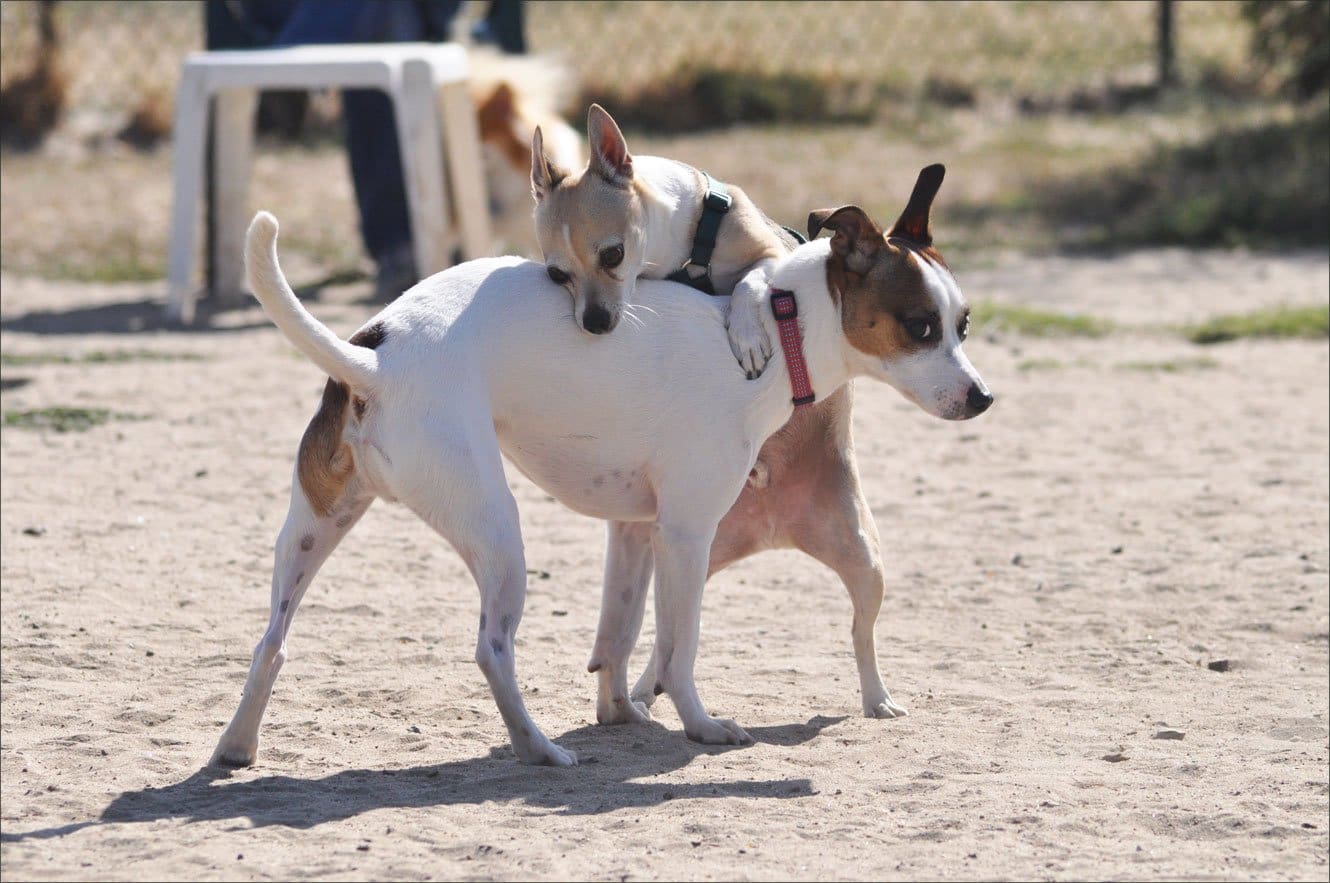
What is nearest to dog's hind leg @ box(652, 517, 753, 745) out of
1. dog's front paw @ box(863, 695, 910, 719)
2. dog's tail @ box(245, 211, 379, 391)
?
dog's front paw @ box(863, 695, 910, 719)

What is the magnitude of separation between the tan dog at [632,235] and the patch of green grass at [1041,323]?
207 inches

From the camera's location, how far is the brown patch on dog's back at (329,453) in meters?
4.27

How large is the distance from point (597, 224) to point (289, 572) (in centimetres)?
113

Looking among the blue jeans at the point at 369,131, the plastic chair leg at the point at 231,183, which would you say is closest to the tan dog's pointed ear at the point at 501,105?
the blue jeans at the point at 369,131

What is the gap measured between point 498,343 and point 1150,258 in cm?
861

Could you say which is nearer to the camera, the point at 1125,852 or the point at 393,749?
the point at 1125,852

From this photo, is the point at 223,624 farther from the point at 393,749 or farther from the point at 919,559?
the point at 919,559

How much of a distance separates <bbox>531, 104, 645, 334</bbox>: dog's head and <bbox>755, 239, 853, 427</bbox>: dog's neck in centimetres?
37

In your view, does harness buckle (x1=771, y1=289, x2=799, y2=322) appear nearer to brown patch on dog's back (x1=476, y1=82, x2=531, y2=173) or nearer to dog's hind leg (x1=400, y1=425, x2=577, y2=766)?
dog's hind leg (x1=400, y1=425, x2=577, y2=766)

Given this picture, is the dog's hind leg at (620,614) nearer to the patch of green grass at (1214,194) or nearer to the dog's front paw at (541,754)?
the dog's front paw at (541,754)

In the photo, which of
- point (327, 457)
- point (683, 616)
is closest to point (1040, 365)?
point (683, 616)

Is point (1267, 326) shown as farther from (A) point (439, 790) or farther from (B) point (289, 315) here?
(B) point (289, 315)

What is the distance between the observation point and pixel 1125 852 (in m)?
3.97

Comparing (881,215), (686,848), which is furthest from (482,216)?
(686,848)
